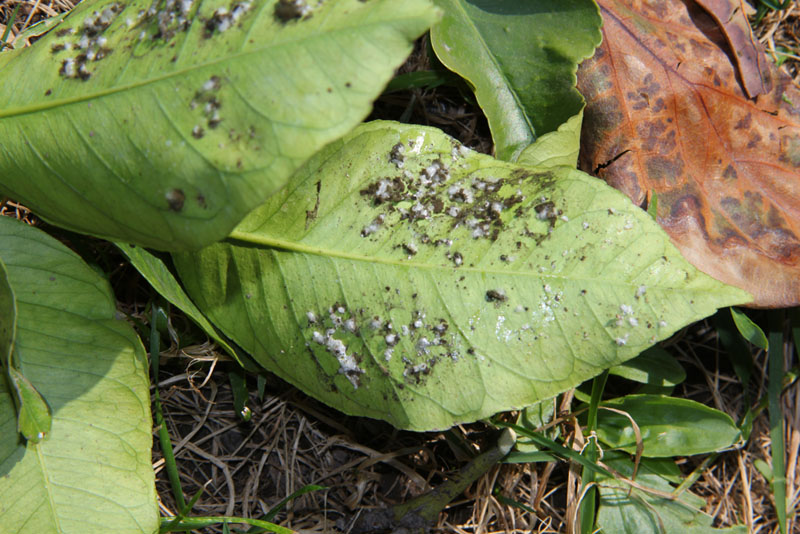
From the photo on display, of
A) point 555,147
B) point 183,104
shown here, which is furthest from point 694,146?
point 183,104

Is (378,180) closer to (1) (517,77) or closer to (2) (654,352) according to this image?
→ (1) (517,77)

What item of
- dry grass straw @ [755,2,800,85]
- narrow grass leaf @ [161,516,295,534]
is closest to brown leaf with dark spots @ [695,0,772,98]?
dry grass straw @ [755,2,800,85]

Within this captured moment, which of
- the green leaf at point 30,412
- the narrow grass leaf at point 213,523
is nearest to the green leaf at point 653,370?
the narrow grass leaf at point 213,523

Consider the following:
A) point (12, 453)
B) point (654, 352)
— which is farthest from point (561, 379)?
point (12, 453)

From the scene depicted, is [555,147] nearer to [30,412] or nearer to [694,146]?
[694,146]

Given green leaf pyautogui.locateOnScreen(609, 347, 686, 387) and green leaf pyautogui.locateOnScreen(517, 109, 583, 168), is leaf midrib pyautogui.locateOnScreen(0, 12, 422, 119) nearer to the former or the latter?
green leaf pyautogui.locateOnScreen(517, 109, 583, 168)
